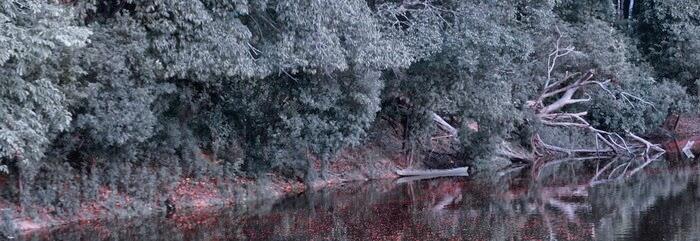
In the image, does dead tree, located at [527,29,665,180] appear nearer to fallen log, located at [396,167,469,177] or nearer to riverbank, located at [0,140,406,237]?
fallen log, located at [396,167,469,177]

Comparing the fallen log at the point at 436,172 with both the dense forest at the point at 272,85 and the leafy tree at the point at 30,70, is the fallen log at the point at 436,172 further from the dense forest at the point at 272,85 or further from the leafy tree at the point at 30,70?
the leafy tree at the point at 30,70

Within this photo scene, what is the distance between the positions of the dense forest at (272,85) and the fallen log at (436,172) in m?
0.73

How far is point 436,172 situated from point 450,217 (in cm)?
1083

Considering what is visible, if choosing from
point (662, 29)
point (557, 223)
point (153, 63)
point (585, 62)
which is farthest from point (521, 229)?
point (662, 29)

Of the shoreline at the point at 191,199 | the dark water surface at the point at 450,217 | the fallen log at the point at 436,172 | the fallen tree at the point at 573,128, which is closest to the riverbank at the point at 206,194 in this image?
the shoreline at the point at 191,199

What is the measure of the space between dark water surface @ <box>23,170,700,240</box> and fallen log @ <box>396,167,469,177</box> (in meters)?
3.35

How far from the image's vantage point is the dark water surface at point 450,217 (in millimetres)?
16922

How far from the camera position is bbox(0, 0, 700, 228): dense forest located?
17.1 m

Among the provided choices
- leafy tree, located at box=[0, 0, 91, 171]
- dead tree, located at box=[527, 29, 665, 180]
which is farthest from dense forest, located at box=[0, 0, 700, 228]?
dead tree, located at box=[527, 29, 665, 180]

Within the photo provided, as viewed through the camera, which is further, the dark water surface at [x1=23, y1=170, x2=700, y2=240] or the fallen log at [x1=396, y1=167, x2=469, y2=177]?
the fallen log at [x1=396, y1=167, x2=469, y2=177]

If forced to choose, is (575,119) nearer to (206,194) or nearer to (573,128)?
(573,128)

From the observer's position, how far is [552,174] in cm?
3041

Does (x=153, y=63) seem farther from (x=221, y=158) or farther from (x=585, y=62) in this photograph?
(x=585, y=62)

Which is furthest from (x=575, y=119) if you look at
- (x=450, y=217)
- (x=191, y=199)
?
(x=191, y=199)
